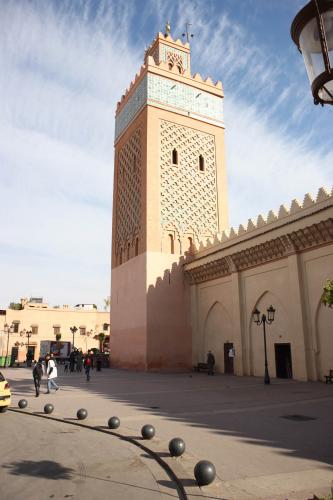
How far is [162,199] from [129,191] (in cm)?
335

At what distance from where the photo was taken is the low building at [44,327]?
145ft

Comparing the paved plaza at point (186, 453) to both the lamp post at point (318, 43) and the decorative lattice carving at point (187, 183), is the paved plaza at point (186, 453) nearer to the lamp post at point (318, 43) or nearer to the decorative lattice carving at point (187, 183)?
the lamp post at point (318, 43)

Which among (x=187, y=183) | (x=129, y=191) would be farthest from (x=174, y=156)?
(x=129, y=191)

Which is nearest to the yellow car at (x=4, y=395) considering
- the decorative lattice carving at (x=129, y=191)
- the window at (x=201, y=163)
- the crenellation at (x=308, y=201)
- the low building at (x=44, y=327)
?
the crenellation at (x=308, y=201)

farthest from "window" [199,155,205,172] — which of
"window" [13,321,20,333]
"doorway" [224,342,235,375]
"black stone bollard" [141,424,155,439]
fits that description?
"window" [13,321,20,333]

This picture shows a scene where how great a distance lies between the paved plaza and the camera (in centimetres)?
414

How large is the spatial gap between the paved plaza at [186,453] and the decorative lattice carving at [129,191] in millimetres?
15242

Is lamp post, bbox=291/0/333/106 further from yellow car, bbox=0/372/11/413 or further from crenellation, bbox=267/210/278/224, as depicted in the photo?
crenellation, bbox=267/210/278/224

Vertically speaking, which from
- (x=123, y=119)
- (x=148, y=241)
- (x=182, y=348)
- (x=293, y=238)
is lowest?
(x=182, y=348)

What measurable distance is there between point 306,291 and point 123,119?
18.3m

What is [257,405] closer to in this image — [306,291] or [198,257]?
[306,291]

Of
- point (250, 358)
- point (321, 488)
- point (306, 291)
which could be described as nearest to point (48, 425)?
point (321, 488)

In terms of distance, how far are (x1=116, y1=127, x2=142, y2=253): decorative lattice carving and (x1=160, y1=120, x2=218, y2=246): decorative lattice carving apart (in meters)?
1.67

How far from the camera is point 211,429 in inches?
275
